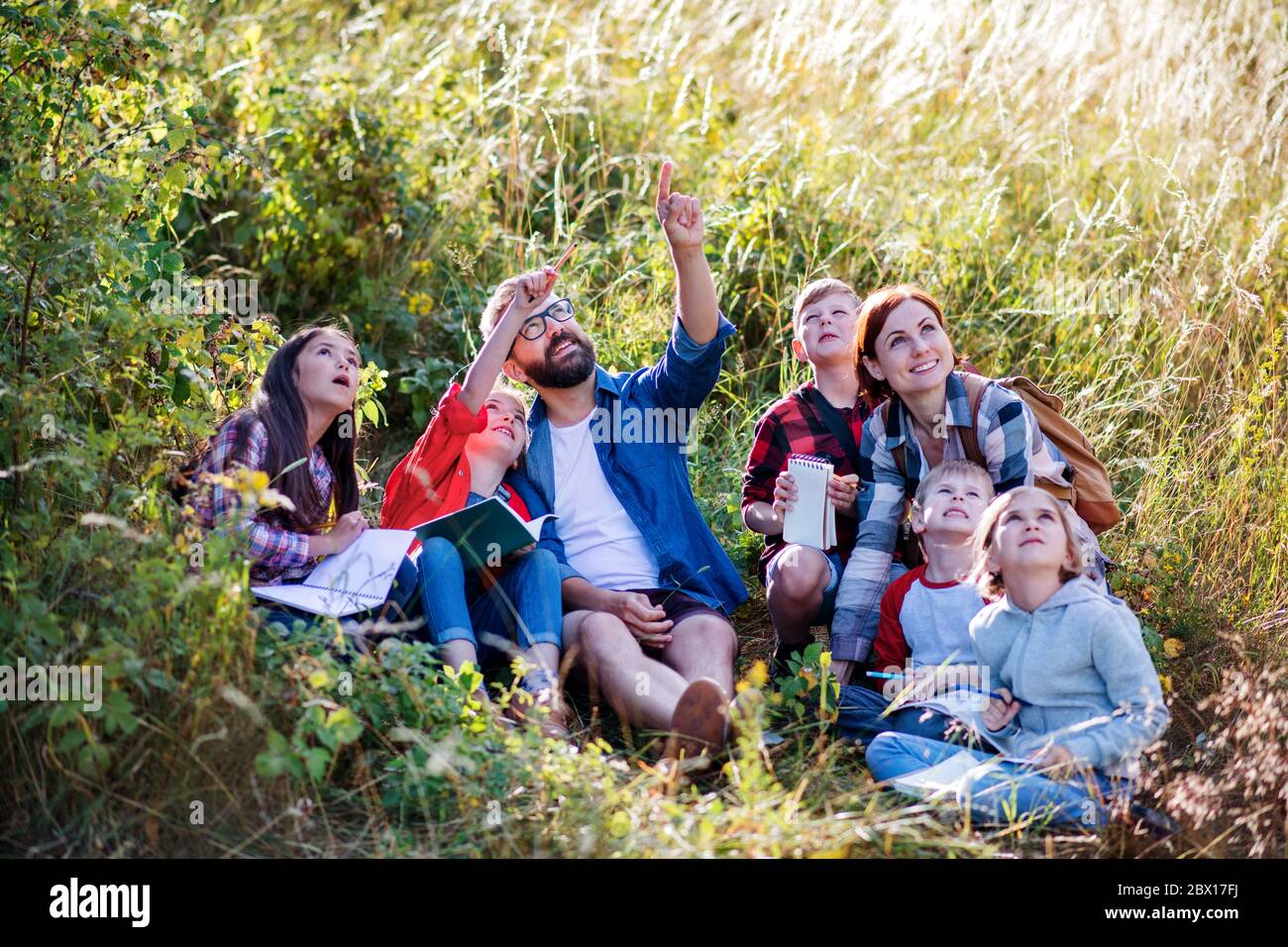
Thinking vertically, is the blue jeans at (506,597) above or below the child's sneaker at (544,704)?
above

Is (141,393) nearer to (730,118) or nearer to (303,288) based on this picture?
(303,288)

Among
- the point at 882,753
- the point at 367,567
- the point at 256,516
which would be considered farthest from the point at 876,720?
the point at 256,516

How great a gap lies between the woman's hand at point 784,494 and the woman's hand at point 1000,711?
3.06 feet

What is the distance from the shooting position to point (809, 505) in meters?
3.95

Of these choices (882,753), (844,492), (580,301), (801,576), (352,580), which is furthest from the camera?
(580,301)

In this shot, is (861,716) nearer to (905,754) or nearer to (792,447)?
(905,754)

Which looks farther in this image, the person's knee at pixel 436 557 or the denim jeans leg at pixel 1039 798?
the person's knee at pixel 436 557

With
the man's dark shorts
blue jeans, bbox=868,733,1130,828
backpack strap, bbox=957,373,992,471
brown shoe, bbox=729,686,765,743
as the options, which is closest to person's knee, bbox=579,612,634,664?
the man's dark shorts

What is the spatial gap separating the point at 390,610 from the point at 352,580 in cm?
22

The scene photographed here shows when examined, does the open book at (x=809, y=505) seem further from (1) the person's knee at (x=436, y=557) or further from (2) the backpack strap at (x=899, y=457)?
(1) the person's knee at (x=436, y=557)

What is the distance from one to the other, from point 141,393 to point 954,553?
98.8 inches

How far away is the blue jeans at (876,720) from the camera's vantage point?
11.4ft

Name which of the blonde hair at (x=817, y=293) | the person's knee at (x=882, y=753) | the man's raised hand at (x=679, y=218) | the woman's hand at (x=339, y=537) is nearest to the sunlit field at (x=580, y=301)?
the person's knee at (x=882, y=753)

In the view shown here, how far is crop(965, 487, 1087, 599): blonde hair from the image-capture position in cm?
335
